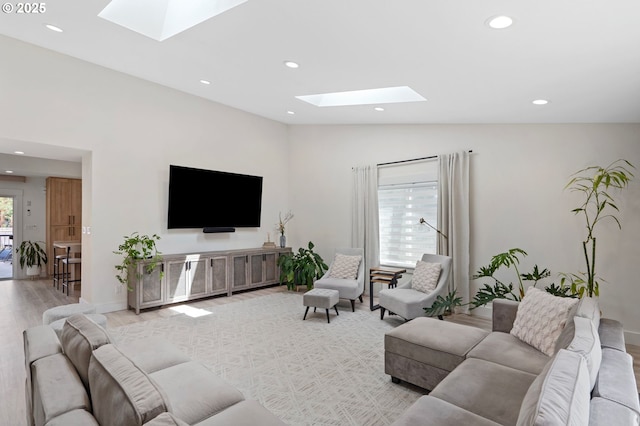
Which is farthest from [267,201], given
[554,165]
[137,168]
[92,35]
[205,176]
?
[554,165]

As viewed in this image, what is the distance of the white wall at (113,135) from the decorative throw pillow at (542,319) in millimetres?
5086

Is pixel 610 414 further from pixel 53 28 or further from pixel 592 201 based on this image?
pixel 53 28

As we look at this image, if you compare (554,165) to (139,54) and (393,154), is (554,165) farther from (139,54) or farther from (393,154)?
(139,54)

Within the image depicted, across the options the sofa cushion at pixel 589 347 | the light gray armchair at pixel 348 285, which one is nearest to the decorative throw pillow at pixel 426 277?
the light gray armchair at pixel 348 285

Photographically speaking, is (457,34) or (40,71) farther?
(40,71)

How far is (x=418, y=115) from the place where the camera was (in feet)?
16.2

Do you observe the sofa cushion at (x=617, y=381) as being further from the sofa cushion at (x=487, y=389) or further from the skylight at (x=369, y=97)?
the skylight at (x=369, y=97)

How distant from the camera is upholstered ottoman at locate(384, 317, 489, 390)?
2535mm

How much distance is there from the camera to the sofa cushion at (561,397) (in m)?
1.04

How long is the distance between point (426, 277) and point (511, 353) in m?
2.28

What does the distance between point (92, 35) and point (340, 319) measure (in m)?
4.66

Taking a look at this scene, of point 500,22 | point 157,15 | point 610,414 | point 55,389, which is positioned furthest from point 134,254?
point 610,414

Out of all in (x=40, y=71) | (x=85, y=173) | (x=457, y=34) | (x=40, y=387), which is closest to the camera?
(x=40, y=387)

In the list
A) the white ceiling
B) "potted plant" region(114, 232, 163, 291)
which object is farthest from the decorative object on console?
the white ceiling
